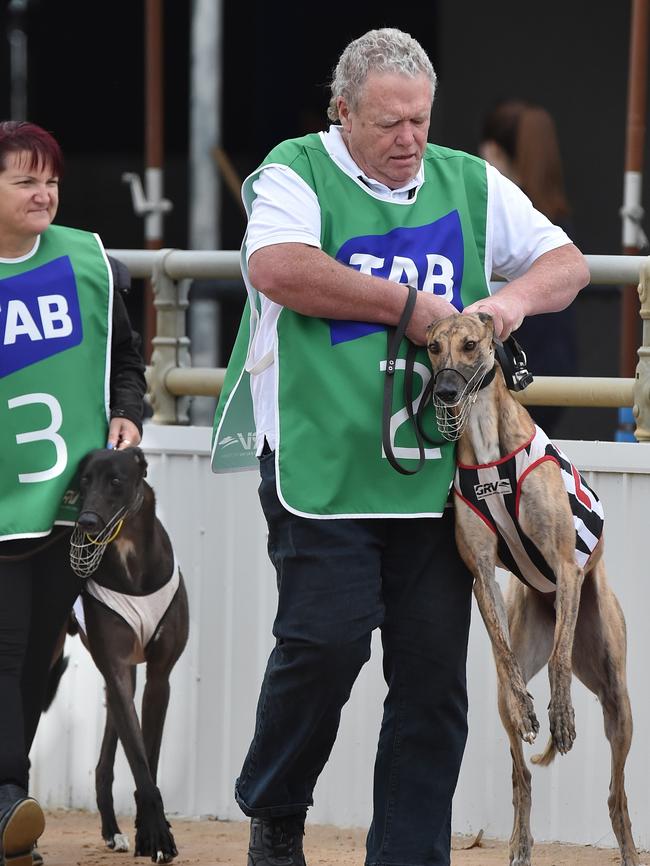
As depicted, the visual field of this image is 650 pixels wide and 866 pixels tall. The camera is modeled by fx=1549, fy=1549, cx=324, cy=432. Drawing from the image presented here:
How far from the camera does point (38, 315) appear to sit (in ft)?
12.8

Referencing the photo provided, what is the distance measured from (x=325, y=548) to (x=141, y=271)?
1.86 m

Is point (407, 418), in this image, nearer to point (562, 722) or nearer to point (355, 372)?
point (355, 372)

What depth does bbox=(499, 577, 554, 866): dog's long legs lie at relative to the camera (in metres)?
3.76

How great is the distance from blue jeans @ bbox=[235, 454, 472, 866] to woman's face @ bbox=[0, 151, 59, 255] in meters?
0.97

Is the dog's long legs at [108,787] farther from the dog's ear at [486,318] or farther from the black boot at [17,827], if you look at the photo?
the dog's ear at [486,318]

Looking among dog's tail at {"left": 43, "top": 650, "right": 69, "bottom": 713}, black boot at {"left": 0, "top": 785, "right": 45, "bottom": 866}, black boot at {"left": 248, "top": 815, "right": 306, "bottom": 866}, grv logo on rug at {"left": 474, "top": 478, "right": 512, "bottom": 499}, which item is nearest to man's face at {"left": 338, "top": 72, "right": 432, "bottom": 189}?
grv logo on rug at {"left": 474, "top": 478, "right": 512, "bottom": 499}

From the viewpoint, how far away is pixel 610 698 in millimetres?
3732

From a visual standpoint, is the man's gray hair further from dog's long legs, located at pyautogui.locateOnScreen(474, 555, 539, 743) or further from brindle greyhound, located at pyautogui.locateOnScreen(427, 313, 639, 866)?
dog's long legs, located at pyautogui.locateOnScreen(474, 555, 539, 743)

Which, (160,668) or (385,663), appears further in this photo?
(160,668)

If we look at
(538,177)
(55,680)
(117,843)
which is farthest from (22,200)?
(538,177)

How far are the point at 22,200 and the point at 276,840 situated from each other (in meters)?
1.68

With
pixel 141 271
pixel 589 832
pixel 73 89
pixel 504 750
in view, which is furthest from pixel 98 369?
pixel 73 89

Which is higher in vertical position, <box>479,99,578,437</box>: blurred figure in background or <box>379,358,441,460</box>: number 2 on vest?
<box>479,99,578,437</box>: blurred figure in background

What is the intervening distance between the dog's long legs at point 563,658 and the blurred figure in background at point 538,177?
2.10m
